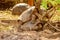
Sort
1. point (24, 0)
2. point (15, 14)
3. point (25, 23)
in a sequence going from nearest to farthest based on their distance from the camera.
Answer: point (25, 23) < point (15, 14) < point (24, 0)

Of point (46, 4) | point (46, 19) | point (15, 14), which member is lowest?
point (15, 14)

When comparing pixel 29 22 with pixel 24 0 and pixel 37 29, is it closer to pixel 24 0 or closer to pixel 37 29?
pixel 37 29

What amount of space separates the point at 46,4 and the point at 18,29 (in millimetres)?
916

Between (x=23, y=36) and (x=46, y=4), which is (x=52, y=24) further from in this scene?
(x=23, y=36)

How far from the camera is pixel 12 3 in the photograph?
29.5ft

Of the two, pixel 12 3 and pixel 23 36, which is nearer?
pixel 23 36

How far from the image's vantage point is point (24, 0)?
28.9ft

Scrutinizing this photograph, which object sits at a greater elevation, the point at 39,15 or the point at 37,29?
the point at 39,15

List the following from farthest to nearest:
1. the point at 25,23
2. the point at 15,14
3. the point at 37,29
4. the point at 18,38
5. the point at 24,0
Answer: the point at 24,0
the point at 15,14
the point at 25,23
the point at 37,29
the point at 18,38

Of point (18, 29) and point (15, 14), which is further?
point (15, 14)

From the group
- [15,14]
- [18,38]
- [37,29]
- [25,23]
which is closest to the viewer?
[18,38]

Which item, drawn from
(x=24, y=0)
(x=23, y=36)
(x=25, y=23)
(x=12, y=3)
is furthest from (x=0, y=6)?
(x=23, y=36)

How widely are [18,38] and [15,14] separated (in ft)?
13.3

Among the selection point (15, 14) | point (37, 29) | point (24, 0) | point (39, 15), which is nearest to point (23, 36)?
point (37, 29)
